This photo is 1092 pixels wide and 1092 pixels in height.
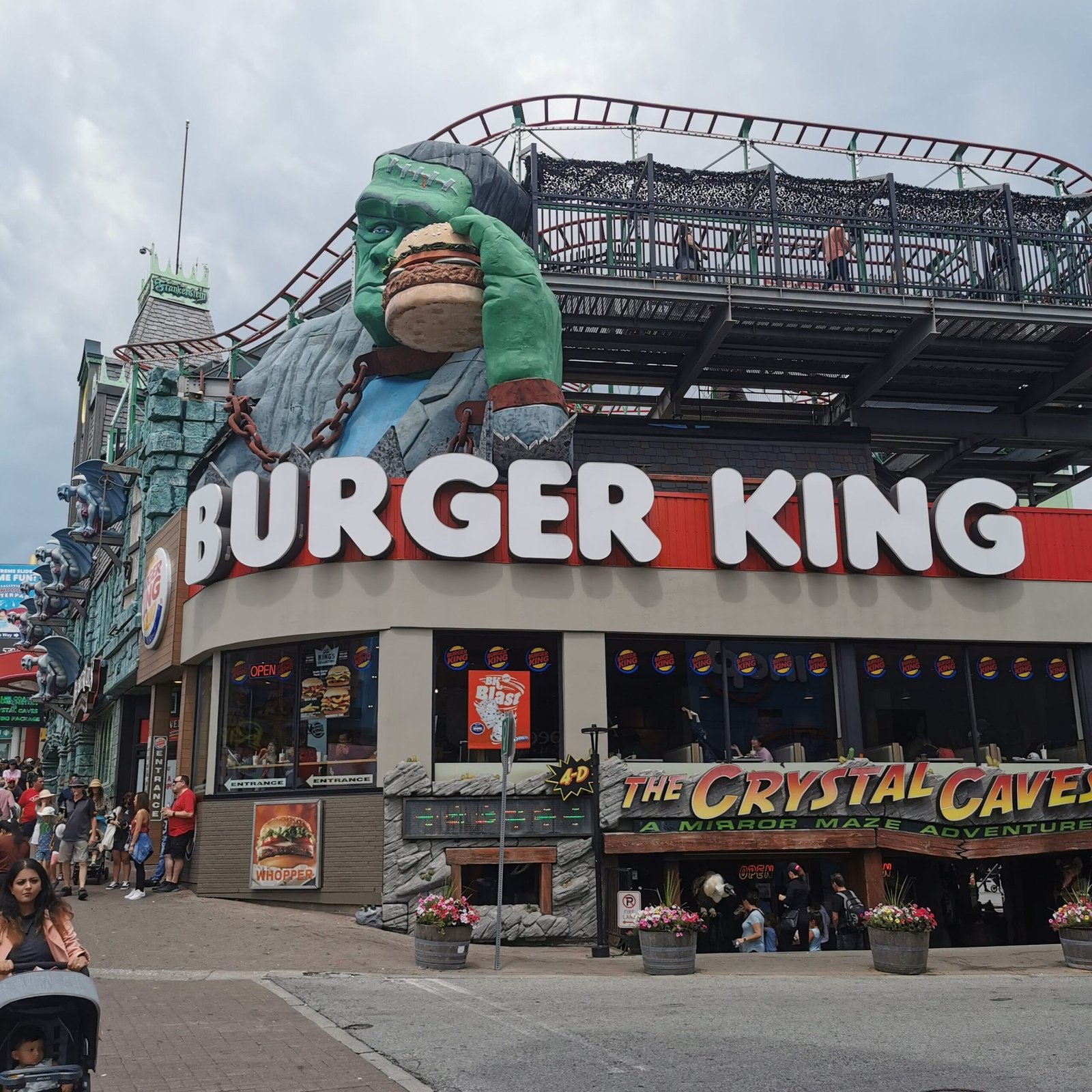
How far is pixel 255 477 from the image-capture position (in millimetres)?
20859

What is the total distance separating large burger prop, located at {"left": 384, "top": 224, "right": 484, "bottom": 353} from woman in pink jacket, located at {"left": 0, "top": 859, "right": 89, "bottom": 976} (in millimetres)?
17335

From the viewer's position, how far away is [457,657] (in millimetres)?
20188

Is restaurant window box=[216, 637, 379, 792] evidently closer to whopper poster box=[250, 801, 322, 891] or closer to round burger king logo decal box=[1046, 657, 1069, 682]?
whopper poster box=[250, 801, 322, 891]

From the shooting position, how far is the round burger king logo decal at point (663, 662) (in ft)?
69.1

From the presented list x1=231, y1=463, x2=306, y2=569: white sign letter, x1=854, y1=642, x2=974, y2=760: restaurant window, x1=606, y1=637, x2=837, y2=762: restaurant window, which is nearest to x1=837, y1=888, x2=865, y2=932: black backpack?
x1=606, y1=637, x2=837, y2=762: restaurant window

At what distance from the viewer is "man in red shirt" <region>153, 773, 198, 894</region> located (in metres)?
20.8

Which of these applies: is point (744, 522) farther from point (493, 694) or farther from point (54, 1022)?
point (54, 1022)

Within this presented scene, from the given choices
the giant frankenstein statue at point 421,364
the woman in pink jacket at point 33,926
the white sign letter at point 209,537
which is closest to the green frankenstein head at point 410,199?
the giant frankenstein statue at point 421,364

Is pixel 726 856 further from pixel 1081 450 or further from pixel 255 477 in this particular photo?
pixel 1081 450

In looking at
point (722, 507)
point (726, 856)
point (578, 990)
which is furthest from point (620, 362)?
point (578, 990)

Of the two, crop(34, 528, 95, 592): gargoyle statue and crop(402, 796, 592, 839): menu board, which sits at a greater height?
crop(34, 528, 95, 592): gargoyle statue

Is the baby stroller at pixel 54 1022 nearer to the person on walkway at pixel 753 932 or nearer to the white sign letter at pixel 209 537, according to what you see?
the person on walkway at pixel 753 932

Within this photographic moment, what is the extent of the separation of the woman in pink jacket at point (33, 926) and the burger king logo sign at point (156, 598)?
18753mm

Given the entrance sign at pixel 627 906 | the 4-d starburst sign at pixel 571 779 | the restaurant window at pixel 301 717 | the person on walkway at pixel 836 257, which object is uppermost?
the person on walkway at pixel 836 257
